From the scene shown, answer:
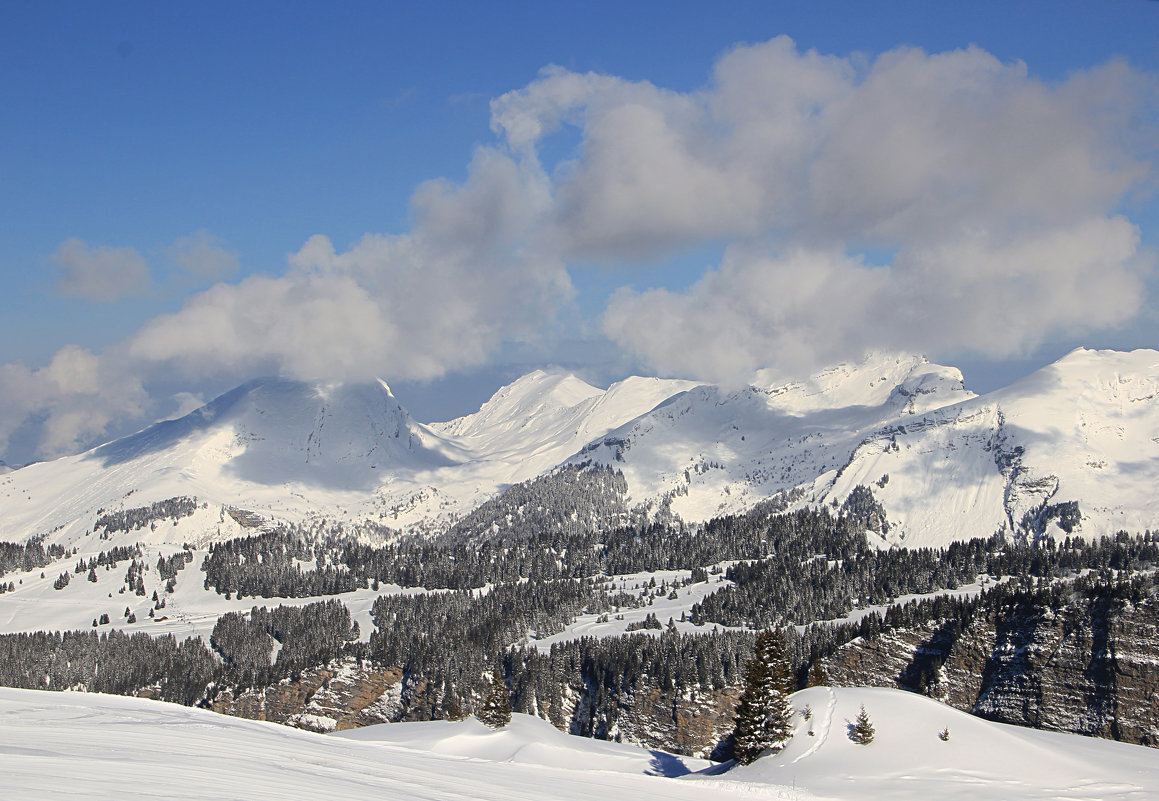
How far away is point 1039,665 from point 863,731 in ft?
287

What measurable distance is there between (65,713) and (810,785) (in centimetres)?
4513

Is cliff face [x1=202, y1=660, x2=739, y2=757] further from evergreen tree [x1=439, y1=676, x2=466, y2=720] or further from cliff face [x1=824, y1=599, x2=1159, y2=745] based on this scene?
cliff face [x1=824, y1=599, x2=1159, y2=745]

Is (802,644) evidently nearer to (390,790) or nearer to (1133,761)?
(1133,761)

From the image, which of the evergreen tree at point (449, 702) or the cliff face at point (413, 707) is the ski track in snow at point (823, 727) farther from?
the evergreen tree at point (449, 702)

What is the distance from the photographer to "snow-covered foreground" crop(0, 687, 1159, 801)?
32.7 meters

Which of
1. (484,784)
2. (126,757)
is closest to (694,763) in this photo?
(484,784)

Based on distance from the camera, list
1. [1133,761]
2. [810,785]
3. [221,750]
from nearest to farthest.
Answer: [221,750], [810,785], [1133,761]

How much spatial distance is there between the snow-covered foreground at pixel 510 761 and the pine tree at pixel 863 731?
58cm

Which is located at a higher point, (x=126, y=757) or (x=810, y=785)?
(x=126, y=757)

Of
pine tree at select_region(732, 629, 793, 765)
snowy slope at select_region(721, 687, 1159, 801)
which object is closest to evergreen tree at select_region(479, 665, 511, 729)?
pine tree at select_region(732, 629, 793, 765)

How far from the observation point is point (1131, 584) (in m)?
144

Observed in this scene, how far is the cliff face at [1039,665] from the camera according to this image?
428 ft

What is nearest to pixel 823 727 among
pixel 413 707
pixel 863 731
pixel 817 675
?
pixel 863 731

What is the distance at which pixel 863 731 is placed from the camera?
231 ft
